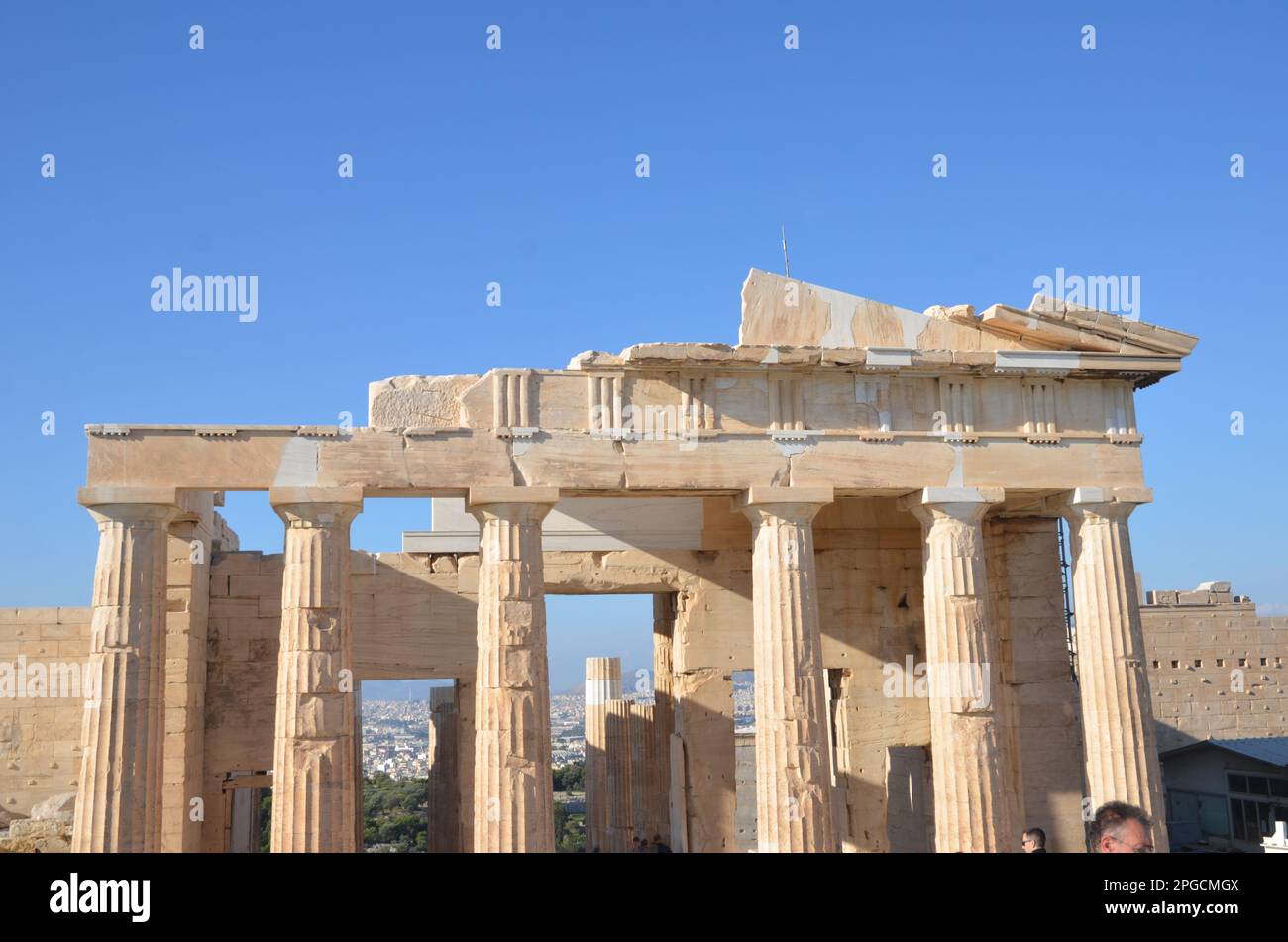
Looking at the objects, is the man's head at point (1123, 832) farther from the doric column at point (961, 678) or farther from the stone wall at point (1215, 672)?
the stone wall at point (1215, 672)

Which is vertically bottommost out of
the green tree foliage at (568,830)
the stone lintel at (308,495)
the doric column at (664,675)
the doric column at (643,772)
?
the green tree foliage at (568,830)

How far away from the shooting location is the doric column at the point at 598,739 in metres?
25.7

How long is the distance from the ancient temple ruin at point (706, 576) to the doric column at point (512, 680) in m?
0.04

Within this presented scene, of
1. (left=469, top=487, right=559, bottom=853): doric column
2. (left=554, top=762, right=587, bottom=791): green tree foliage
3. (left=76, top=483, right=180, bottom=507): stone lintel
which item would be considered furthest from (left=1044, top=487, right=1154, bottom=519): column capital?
(left=554, top=762, right=587, bottom=791): green tree foliage

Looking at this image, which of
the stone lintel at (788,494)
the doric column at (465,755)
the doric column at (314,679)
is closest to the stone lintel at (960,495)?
the stone lintel at (788,494)

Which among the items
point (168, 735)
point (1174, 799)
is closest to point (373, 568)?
point (168, 735)

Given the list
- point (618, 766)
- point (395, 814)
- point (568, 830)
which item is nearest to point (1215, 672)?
point (618, 766)

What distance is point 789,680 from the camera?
Answer: 639 inches

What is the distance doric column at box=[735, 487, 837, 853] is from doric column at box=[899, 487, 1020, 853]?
1687 millimetres

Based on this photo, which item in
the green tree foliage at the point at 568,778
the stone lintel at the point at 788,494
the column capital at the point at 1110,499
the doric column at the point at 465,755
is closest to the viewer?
the stone lintel at the point at 788,494

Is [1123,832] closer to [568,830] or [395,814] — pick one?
[568,830]

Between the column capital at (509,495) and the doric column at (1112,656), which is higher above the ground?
the column capital at (509,495)

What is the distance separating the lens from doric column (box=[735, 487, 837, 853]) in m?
15.9
